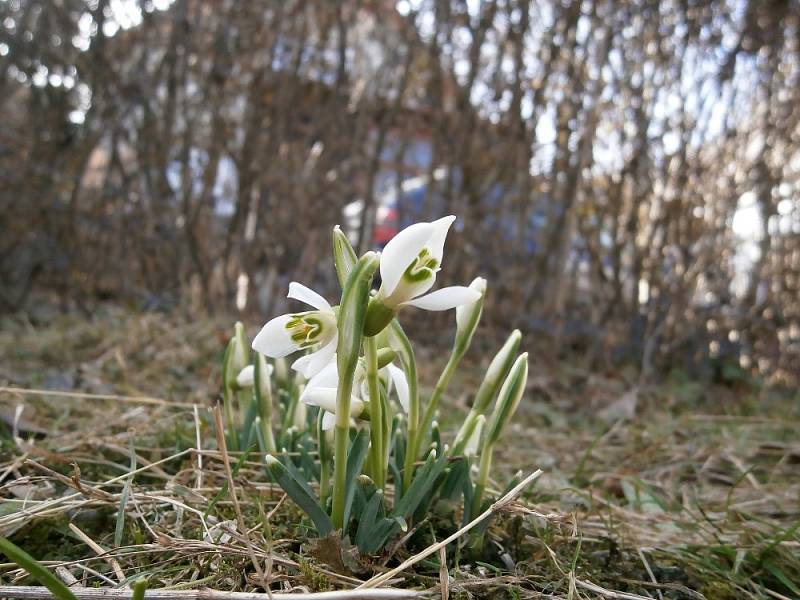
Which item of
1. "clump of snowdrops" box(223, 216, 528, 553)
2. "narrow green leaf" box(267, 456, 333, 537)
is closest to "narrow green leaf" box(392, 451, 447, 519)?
"clump of snowdrops" box(223, 216, 528, 553)

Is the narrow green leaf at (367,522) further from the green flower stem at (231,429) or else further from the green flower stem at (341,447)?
the green flower stem at (231,429)

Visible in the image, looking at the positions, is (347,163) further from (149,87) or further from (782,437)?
(782,437)

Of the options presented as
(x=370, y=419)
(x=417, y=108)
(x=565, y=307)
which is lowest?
(x=370, y=419)

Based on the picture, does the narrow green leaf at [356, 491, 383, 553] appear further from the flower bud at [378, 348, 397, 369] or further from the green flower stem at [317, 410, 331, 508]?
the flower bud at [378, 348, 397, 369]

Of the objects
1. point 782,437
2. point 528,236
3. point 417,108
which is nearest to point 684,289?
point 528,236

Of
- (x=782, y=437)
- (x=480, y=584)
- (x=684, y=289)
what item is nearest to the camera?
(x=480, y=584)

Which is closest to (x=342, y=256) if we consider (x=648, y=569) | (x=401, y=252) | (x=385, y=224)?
(x=401, y=252)

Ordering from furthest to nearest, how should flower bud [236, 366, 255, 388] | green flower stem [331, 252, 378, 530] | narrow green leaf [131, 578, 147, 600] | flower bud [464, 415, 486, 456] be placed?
flower bud [236, 366, 255, 388] < flower bud [464, 415, 486, 456] < green flower stem [331, 252, 378, 530] < narrow green leaf [131, 578, 147, 600]
